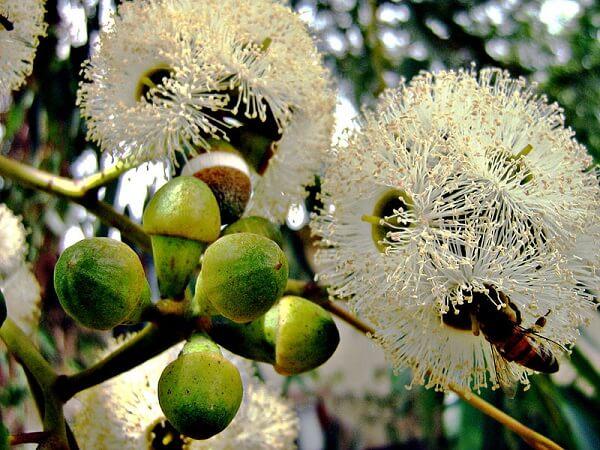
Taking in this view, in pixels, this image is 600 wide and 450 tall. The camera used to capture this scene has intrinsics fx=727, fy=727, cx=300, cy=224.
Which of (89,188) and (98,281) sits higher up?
(98,281)

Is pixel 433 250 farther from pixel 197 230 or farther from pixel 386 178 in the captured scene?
pixel 197 230

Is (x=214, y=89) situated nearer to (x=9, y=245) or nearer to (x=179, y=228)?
(x=179, y=228)

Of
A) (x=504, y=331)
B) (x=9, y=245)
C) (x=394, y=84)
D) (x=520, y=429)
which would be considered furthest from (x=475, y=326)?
(x=394, y=84)

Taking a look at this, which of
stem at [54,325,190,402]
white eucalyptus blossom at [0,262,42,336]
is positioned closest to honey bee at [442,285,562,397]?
stem at [54,325,190,402]

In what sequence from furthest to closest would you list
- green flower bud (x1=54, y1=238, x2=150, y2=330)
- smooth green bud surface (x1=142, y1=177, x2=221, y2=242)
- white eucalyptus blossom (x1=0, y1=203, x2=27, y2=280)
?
white eucalyptus blossom (x1=0, y1=203, x2=27, y2=280), smooth green bud surface (x1=142, y1=177, x2=221, y2=242), green flower bud (x1=54, y1=238, x2=150, y2=330)

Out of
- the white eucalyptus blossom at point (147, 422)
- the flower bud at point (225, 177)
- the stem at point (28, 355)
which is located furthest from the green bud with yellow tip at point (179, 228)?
the white eucalyptus blossom at point (147, 422)

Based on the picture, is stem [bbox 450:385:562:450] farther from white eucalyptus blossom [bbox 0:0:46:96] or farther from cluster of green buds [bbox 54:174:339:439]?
white eucalyptus blossom [bbox 0:0:46:96]

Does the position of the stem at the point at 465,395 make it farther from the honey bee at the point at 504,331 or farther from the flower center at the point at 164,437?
the flower center at the point at 164,437
